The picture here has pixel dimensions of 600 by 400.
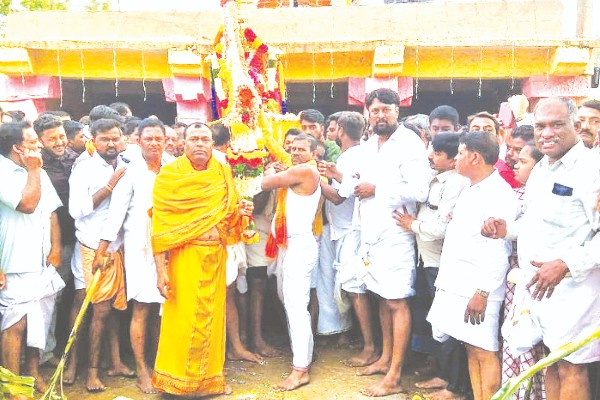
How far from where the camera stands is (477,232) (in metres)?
3.85

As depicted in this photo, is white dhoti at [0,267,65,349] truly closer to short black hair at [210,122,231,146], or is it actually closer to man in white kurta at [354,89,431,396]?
short black hair at [210,122,231,146]

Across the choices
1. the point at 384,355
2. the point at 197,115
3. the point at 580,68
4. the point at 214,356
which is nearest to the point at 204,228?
the point at 214,356

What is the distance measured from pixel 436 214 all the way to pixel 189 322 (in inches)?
76.8

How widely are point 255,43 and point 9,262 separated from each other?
270 cm

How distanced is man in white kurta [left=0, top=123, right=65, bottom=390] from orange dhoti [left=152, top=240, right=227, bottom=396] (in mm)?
906

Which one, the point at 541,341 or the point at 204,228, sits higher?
the point at 204,228

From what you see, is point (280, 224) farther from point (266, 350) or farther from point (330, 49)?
point (330, 49)

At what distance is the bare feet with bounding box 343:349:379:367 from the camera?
5.06 m

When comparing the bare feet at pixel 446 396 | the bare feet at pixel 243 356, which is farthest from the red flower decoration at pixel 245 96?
the bare feet at pixel 446 396

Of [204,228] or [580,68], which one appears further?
[580,68]

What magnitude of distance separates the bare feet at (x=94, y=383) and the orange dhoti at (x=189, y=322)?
1.56 feet

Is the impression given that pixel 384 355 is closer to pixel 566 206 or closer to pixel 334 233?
pixel 334 233

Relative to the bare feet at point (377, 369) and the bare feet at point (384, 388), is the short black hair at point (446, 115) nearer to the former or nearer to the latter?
the bare feet at point (377, 369)

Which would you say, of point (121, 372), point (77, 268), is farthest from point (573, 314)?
point (77, 268)
